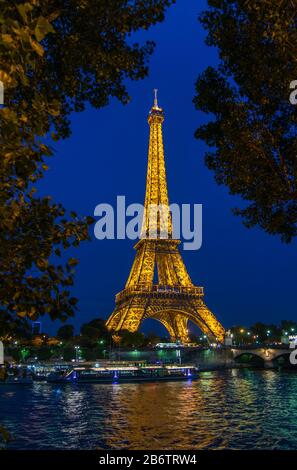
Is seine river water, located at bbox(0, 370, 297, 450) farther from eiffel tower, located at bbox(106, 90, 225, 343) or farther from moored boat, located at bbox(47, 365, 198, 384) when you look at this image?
eiffel tower, located at bbox(106, 90, 225, 343)

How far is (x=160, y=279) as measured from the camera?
99312 mm

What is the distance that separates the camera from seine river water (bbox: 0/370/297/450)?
2417cm

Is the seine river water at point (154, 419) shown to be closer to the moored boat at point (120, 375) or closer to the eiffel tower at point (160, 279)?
the moored boat at point (120, 375)

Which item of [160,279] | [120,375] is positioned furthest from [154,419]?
[160,279]

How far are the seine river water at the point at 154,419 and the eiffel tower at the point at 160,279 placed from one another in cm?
3564

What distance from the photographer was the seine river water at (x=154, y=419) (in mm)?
24172

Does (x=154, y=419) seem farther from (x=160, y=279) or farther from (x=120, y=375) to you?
(x=160, y=279)

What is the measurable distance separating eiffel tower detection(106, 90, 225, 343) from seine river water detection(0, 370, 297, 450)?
35637 mm

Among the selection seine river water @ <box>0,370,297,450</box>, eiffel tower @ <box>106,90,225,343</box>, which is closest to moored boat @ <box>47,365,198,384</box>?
seine river water @ <box>0,370,297,450</box>

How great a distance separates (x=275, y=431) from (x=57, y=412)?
1664 cm

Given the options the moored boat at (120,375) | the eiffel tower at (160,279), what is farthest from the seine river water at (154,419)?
the eiffel tower at (160,279)

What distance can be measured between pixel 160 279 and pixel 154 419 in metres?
67.7
